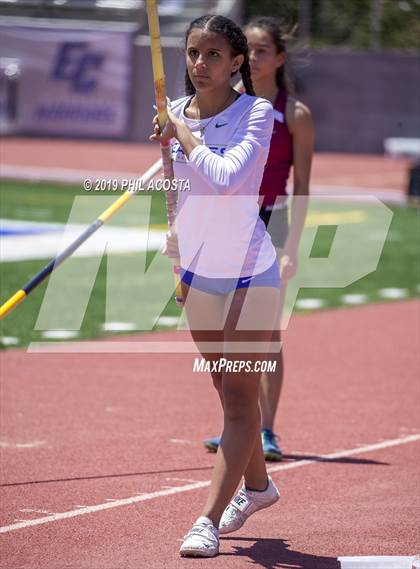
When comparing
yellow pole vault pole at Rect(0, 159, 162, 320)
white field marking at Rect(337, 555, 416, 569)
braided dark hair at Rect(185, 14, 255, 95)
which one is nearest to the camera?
white field marking at Rect(337, 555, 416, 569)

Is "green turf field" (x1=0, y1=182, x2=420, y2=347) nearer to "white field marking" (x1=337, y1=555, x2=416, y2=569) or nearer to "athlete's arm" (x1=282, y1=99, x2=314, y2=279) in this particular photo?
"athlete's arm" (x1=282, y1=99, x2=314, y2=279)

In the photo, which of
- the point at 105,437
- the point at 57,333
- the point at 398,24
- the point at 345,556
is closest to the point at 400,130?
the point at 398,24

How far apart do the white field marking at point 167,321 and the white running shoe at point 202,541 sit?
6.66 meters

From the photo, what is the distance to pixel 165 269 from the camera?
616 inches

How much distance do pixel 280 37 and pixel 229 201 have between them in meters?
2.31

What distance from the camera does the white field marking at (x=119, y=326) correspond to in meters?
11.4

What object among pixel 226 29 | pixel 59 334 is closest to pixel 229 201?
pixel 226 29

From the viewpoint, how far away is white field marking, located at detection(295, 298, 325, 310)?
1321cm

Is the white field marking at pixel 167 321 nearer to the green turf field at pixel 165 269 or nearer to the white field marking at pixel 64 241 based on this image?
the green turf field at pixel 165 269

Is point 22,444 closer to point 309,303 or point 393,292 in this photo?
point 309,303

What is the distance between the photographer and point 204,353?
5.59 m

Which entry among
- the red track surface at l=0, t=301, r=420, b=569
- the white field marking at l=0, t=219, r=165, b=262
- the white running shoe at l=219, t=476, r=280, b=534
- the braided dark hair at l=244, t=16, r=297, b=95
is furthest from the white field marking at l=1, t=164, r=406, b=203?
the white running shoe at l=219, t=476, r=280, b=534

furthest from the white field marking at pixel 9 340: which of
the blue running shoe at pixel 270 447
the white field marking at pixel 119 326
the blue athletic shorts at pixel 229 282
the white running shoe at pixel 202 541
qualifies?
the white running shoe at pixel 202 541

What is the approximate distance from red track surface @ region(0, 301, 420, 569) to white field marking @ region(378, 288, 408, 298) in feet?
8.42
